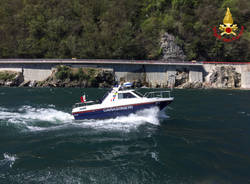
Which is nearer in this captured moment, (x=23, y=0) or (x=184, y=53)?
(x=184, y=53)

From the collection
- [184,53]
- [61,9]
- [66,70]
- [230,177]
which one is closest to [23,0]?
[61,9]

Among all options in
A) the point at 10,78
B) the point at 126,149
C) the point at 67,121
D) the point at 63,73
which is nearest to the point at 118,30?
the point at 63,73

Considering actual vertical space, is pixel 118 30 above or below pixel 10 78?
above

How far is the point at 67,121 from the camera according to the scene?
66.3 ft

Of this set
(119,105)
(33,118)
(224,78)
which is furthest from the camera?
(224,78)

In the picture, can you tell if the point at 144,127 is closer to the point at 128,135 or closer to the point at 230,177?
the point at 128,135

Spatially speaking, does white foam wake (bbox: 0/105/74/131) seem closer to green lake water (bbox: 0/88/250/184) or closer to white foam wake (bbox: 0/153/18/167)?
green lake water (bbox: 0/88/250/184)

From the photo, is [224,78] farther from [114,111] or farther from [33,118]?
[33,118]

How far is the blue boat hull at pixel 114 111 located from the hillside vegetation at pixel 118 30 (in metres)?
52.2

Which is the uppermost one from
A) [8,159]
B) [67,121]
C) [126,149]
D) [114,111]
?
[114,111]

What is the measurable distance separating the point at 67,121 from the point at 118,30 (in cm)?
6040

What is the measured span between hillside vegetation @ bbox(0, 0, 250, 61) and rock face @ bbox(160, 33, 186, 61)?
189 centimetres

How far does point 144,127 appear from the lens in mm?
17891

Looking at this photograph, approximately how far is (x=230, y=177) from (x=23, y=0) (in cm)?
11055
